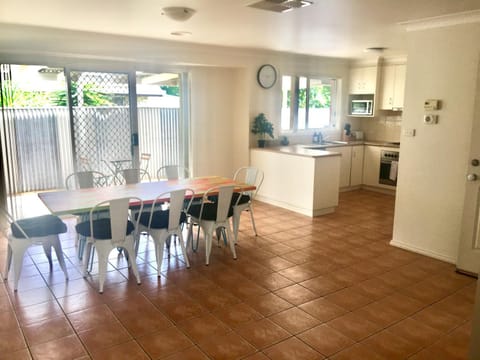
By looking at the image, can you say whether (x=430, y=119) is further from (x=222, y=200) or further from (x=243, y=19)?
(x=222, y=200)

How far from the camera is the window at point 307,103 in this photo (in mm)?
7021

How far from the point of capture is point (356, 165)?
290 inches

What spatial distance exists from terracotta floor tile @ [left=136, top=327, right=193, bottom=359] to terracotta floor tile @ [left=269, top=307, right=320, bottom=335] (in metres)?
0.69

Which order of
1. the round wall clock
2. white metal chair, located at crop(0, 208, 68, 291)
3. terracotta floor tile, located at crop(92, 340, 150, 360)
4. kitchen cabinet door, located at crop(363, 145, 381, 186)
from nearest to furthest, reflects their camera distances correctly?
terracotta floor tile, located at crop(92, 340, 150, 360), white metal chair, located at crop(0, 208, 68, 291), the round wall clock, kitchen cabinet door, located at crop(363, 145, 381, 186)

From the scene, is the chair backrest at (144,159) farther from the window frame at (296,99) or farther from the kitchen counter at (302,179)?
the window frame at (296,99)

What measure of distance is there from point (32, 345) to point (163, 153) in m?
3.88

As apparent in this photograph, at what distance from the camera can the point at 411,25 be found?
401 cm

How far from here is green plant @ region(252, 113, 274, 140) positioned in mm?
6418

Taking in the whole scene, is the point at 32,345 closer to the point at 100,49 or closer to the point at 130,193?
the point at 130,193

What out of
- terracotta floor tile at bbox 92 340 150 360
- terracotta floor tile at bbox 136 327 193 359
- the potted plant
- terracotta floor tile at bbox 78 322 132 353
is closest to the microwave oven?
the potted plant

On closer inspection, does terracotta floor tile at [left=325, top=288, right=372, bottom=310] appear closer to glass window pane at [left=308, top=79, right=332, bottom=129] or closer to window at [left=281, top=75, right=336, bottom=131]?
window at [left=281, top=75, right=336, bottom=131]

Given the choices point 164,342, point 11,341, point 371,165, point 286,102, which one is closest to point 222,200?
point 164,342

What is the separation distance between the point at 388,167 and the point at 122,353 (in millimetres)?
5794

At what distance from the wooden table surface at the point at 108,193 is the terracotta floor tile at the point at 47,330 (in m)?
0.86
